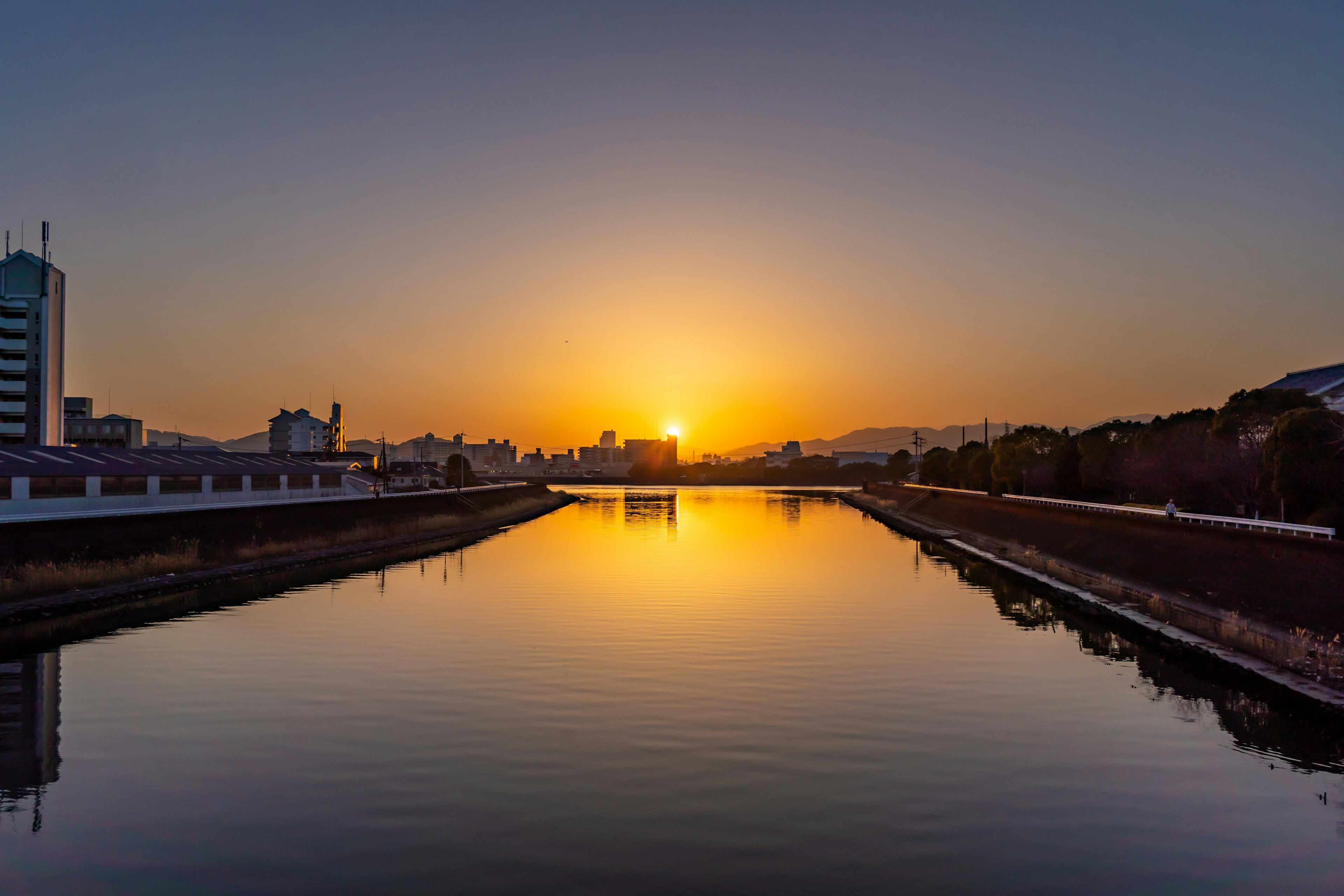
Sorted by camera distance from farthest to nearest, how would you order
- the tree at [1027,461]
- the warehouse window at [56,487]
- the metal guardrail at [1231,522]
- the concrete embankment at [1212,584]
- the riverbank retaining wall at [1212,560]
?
the tree at [1027,461], the warehouse window at [56,487], the metal guardrail at [1231,522], the riverbank retaining wall at [1212,560], the concrete embankment at [1212,584]

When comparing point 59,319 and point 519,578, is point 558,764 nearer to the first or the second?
point 519,578

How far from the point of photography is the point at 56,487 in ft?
173

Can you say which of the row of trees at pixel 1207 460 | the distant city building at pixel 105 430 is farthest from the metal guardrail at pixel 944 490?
the distant city building at pixel 105 430

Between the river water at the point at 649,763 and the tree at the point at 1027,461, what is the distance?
5788cm

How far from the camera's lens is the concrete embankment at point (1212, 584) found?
23.1 meters

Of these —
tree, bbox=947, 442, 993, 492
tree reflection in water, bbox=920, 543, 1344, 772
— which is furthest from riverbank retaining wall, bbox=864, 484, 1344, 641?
tree, bbox=947, 442, 993, 492

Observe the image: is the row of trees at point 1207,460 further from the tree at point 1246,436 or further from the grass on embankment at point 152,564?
the grass on embankment at point 152,564

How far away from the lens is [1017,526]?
212ft

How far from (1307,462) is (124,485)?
64.7m

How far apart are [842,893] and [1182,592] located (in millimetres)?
27190

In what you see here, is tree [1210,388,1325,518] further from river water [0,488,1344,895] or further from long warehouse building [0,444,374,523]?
long warehouse building [0,444,374,523]

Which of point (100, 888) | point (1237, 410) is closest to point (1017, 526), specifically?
point (1237, 410)

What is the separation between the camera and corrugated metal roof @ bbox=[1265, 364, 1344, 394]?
11438 centimetres

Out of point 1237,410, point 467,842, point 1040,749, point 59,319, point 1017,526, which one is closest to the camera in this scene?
point 467,842
